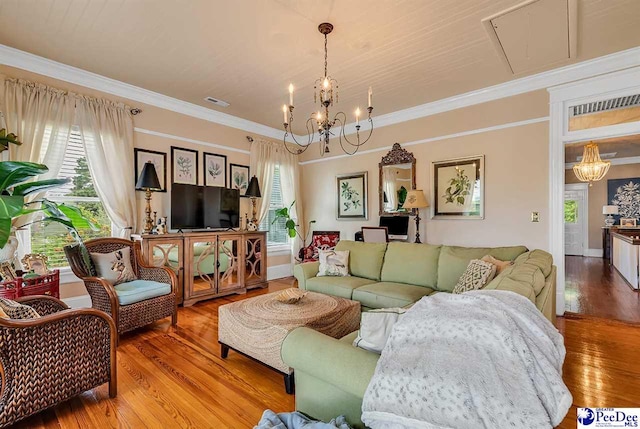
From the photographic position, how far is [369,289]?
331cm

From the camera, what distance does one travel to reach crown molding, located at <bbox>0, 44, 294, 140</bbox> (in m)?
3.21

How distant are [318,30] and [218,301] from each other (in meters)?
3.66

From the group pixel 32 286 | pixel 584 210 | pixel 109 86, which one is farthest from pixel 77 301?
pixel 584 210

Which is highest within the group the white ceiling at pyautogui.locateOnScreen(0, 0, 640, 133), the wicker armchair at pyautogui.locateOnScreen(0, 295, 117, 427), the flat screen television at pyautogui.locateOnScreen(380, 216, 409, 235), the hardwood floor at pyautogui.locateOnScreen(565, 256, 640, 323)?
the white ceiling at pyautogui.locateOnScreen(0, 0, 640, 133)

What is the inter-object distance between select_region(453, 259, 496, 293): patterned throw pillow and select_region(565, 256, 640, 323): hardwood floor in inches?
80.3

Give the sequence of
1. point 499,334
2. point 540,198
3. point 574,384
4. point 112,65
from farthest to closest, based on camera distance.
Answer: point 540,198 → point 112,65 → point 574,384 → point 499,334

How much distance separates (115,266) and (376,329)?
3116 mm

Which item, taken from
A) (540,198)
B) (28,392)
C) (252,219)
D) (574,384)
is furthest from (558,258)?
(28,392)

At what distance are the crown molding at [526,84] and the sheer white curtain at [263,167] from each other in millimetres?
2063

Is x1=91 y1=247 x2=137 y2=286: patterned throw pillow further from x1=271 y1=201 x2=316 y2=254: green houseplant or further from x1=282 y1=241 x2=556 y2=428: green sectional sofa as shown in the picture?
x1=271 y1=201 x2=316 y2=254: green houseplant

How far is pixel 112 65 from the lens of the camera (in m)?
3.41

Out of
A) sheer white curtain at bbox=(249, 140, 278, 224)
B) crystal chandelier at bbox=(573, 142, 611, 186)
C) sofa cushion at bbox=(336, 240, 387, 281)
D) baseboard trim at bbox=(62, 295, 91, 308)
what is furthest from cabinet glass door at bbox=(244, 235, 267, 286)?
crystal chandelier at bbox=(573, 142, 611, 186)

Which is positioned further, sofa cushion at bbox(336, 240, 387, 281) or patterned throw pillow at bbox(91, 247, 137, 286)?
sofa cushion at bbox(336, 240, 387, 281)

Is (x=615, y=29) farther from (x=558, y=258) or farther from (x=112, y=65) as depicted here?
(x=112, y=65)
